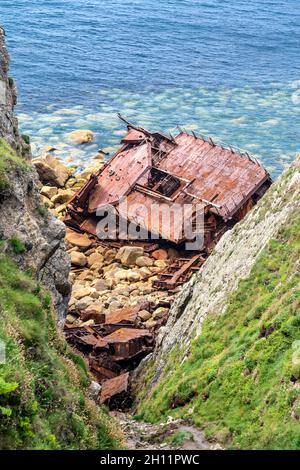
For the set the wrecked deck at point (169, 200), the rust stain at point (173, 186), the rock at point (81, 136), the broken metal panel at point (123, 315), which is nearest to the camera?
the broken metal panel at point (123, 315)

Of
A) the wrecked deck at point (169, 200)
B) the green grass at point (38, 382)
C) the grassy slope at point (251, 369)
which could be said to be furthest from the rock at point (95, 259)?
the green grass at point (38, 382)

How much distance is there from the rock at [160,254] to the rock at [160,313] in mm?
6858

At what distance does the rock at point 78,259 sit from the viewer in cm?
4271

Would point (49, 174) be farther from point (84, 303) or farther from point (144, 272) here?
point (84, 303)

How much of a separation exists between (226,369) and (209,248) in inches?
862

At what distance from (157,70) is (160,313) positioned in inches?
2211

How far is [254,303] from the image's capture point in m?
24.6

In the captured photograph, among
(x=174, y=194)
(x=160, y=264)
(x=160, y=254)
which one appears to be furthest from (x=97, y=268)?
(x=174, y=194)

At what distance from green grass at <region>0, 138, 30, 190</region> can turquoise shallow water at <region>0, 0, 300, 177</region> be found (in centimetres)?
3618

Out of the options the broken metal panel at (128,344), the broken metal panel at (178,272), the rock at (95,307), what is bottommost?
the rock at (95,307)

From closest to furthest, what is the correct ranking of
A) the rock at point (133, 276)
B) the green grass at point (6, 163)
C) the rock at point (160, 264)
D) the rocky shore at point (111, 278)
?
the green grass at point (6, 163) < the rocky shore at point (111, 278) < the rock at point (133, 276) < the rock at point (160, 264)

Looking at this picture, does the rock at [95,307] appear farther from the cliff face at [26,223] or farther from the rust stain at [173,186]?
the cliff face at [26,223]

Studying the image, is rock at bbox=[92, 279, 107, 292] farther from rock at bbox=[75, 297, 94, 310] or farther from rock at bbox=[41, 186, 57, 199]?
rock at bbox=[41, 186, 57, 199]
